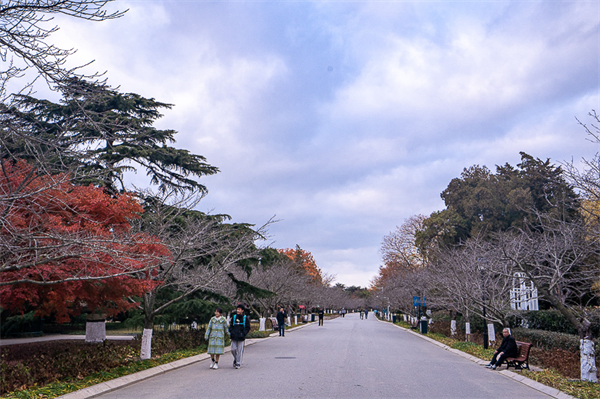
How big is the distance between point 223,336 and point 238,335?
1.50 ft

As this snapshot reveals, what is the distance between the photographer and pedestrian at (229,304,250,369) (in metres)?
15.1

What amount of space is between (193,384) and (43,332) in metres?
25.7

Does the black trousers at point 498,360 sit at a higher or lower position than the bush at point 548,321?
lower

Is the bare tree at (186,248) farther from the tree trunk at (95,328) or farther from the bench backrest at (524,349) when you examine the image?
the bench backrest at (524,349)

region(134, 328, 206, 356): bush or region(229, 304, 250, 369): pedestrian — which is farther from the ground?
region(229, 304, 250, 369): pedestrian

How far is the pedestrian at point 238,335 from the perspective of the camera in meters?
15.1

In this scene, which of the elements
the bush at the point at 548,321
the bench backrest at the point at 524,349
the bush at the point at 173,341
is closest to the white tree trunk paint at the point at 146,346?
the bush at the point at 173,341

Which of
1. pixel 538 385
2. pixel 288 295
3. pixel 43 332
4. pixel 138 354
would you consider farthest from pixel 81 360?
pixel 288 295

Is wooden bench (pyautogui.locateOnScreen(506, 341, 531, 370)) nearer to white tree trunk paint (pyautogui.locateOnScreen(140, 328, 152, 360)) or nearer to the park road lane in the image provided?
the park road lane

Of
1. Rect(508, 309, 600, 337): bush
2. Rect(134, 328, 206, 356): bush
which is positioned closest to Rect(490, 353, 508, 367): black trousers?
Rect(508, 309, 600, 337): bush

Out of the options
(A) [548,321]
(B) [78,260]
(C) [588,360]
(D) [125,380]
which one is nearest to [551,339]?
(A) [548,321]

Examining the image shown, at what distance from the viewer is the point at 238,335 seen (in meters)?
15.4

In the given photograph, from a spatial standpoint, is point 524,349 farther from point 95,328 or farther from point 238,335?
point 95,328

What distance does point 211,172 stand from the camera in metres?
26.5
